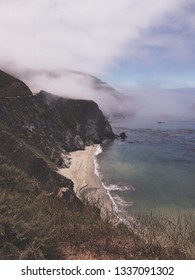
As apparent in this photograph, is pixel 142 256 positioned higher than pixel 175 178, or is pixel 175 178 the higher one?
pixel 142 256

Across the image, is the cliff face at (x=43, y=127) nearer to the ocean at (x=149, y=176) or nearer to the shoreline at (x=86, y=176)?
the shoreline at (x=86, y=176)

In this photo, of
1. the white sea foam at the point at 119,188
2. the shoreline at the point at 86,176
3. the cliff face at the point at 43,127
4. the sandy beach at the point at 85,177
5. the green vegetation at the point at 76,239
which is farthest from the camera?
the white sea foam at the point at 119,188

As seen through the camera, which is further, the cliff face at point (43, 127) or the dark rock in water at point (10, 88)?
the dark rock in water at point (10, 88)

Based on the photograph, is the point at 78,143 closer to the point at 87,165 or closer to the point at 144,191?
the point at 87,165

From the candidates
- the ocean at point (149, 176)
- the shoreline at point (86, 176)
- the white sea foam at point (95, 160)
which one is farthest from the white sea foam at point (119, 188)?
the white sea foam at point (95, 160)

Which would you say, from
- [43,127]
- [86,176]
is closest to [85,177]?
[86,176]

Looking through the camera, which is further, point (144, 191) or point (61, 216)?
point (144, 191)
